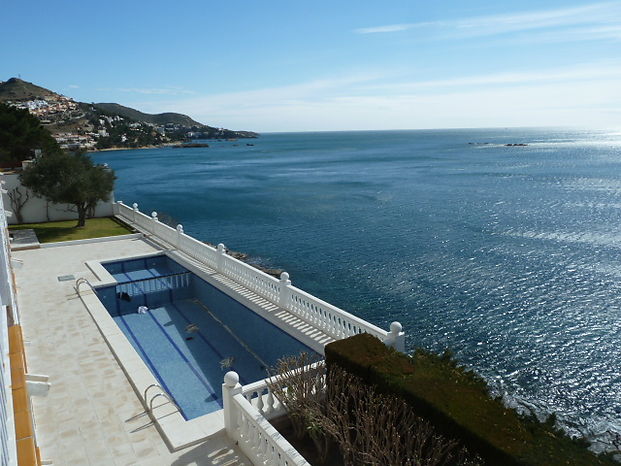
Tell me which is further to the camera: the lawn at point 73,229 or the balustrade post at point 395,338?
the lawn at point 73,229

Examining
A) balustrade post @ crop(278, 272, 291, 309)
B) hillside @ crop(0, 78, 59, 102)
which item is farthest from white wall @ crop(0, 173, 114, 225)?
hillside @ crop(0, 78, 59, 102)

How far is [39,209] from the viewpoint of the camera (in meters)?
27.8

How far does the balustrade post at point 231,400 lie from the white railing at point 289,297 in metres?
3.25

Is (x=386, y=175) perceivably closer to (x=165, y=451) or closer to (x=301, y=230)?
(x=301, y=230)

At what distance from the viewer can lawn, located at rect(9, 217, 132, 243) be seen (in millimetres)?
23619

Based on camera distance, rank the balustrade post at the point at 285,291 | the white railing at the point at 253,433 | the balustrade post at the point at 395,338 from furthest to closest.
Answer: the balustrade post at the point at 285,291
the balustrade post at the point at 395,338
the white railing at the point at 253,433

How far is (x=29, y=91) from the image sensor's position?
195375 millimetres

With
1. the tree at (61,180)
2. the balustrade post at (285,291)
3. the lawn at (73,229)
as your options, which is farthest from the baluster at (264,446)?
the tree at (61,180)

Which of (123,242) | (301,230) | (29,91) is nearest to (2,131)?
(123,242)

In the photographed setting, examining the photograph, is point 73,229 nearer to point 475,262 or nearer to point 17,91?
point 475,262

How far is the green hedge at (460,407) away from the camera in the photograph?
558cm

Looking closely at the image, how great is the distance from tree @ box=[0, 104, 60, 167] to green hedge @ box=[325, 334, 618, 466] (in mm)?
33124

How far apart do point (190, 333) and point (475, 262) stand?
60.7 feet

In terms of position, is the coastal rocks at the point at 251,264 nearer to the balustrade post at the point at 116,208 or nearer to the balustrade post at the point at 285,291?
the balustrade post at the point at 116,208
